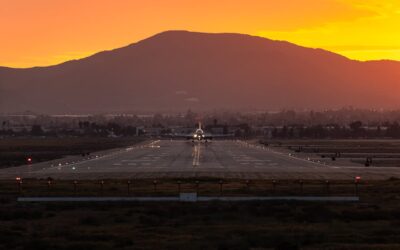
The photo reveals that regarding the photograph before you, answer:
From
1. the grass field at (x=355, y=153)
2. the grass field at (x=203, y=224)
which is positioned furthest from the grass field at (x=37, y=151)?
the grass field at (x=203, y=224)

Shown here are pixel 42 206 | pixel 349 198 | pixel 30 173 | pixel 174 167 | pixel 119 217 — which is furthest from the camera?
pixel 174 167

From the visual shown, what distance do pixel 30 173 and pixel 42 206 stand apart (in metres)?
29.2

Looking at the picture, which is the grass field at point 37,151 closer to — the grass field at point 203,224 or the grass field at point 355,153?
the grass field at point 355,153

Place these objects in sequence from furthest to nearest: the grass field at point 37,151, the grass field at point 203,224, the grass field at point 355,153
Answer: the grass field at point 37,151
the grass field at point 355,153
the grass field at point 203,224

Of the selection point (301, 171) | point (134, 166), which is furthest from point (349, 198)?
point (134, 166)

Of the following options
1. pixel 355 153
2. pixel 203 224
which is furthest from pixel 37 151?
pixel 203 224

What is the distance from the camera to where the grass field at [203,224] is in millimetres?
27453

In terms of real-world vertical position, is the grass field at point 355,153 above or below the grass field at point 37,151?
above

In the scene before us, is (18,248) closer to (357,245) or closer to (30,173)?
(357,245)

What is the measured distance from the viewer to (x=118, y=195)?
45156 millimetres

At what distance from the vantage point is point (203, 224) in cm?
3262

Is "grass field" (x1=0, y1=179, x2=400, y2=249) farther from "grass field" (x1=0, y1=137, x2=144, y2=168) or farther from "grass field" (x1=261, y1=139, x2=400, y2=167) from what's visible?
"grass field" (x1=0, y1=137, x2=144, y2=168)

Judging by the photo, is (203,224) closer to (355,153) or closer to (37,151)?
(355,153)

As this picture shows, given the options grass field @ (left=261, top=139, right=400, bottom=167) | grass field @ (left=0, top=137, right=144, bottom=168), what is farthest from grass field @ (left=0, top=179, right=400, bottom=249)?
grass field @ (left=0, top=137, right=144, bottom=168)
